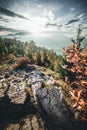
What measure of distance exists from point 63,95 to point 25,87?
3069 millimetres

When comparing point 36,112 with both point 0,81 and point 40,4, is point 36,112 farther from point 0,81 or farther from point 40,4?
point 40,4

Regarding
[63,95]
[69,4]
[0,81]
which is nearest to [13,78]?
[0,81]

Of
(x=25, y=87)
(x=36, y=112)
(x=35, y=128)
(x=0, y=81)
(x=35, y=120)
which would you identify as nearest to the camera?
(x=35, y=128)

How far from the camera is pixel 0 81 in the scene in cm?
1017

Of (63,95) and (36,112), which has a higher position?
(63,95)

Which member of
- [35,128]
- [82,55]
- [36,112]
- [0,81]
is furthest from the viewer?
[0,81]

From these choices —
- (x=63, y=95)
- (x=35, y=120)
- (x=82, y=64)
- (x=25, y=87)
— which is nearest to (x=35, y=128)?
(x=35, y=120)

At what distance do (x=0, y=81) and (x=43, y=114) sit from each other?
182 inches

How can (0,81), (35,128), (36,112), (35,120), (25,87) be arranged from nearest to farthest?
(35,128) < (35,120) < (36,112) < (25,87) < (0,81)

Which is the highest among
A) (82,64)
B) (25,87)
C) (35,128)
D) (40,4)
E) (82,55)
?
(40,4)

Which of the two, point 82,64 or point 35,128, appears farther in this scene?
point 35,128

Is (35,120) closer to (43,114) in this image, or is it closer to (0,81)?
(43,114)

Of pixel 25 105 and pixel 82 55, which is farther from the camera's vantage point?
pixel 25 105

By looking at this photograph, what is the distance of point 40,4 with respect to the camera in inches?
299
